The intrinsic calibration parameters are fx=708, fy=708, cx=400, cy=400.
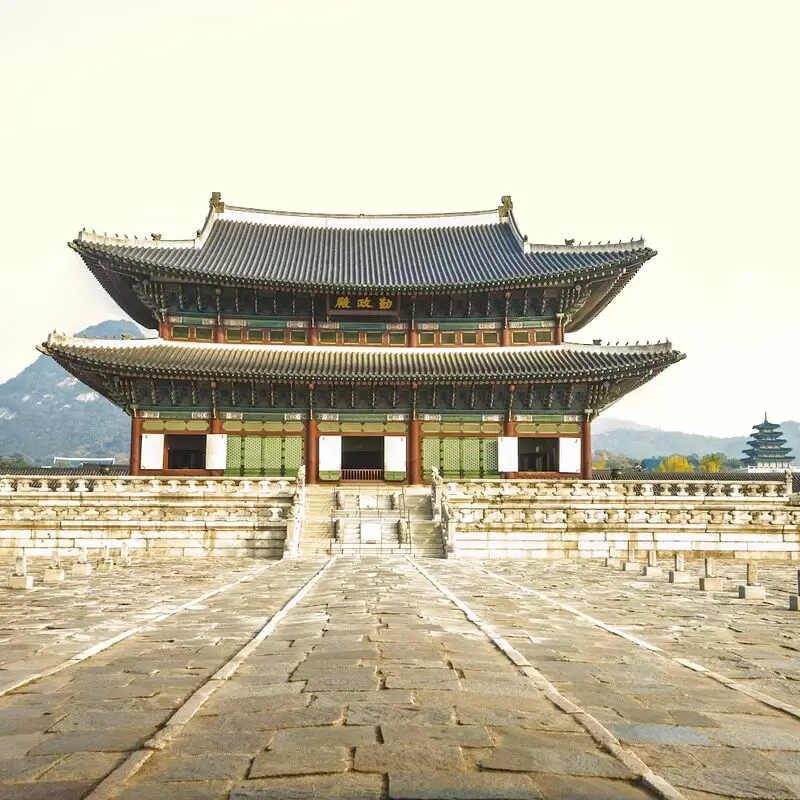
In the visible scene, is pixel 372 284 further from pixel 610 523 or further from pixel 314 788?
pixel 314 788

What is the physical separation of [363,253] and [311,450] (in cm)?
1292

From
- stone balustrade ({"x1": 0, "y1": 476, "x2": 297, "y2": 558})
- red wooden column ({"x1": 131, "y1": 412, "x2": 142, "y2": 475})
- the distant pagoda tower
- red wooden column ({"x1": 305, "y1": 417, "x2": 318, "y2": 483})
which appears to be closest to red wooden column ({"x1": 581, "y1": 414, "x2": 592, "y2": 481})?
red wooden column ({"x1": 305, "y1": 417, "x2": 318, "y2": 483})

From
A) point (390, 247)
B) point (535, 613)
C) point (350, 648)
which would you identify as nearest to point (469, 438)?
point (390, 247)

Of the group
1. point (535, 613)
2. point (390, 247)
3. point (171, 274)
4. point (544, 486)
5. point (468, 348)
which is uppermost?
point (390, 247)

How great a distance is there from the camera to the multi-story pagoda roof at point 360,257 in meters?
33.5

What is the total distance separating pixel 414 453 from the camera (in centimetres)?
3366

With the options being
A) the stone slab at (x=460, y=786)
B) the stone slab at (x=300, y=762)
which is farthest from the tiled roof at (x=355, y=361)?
the stone slab at (x=460, y=786)

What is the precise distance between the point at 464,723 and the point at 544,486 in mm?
22936

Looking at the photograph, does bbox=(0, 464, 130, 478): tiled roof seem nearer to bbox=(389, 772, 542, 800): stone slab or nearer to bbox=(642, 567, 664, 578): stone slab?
bbox=(642, 567, 664, 578): stone slab

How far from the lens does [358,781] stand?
380 centimetres

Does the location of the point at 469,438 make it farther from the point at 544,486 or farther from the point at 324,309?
the point at 324,309

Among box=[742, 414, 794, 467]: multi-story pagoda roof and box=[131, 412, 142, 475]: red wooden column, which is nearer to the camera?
box=[131, 412, 142, 475]: red wooden column

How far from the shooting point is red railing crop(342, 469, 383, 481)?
112 feet

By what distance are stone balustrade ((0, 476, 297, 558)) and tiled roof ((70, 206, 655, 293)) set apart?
39.1 feet
